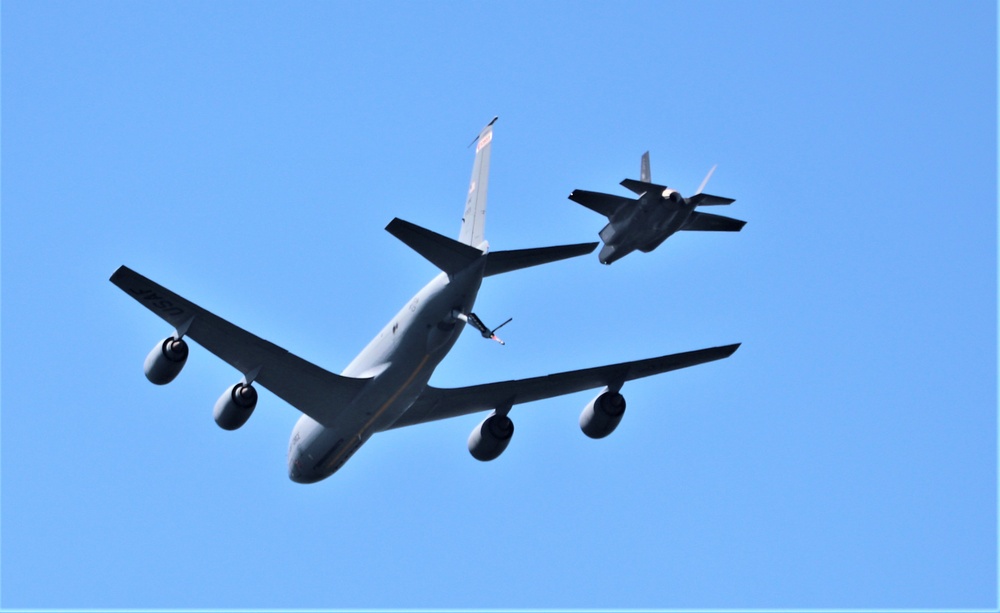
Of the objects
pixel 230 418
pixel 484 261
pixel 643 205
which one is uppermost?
pixel 643 205

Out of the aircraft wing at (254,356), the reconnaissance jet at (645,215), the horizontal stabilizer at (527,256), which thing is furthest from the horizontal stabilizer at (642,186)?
the aircraft wing at (254,356)

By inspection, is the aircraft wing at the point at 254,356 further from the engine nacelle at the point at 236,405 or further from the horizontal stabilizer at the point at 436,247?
the horizontal stabilizer at the point at 436,247

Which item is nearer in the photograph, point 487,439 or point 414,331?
point 414,331

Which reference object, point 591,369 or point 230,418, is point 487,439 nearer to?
point 591,369

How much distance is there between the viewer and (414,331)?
32.3m

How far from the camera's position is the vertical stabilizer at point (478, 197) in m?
33.6

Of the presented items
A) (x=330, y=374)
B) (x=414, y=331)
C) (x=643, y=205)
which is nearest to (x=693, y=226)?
(x=643, y=205)

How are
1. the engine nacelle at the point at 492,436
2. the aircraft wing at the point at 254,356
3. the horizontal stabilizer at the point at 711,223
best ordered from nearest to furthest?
the aircraft wing at the point at 254,356
the horizontal stabilizer at the point at 711,223
the engine nacelle at the point at 492,436

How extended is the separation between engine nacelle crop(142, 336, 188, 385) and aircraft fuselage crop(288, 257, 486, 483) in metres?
4.32

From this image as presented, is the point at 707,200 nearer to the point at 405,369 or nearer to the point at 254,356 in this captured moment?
the point at 405,369

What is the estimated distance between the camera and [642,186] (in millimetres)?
32500

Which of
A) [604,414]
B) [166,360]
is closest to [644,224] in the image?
[604,414]

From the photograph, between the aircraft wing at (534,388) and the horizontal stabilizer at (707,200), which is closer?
the horizontal stabilizer at (707,200)

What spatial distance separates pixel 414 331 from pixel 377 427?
16.2 feet
